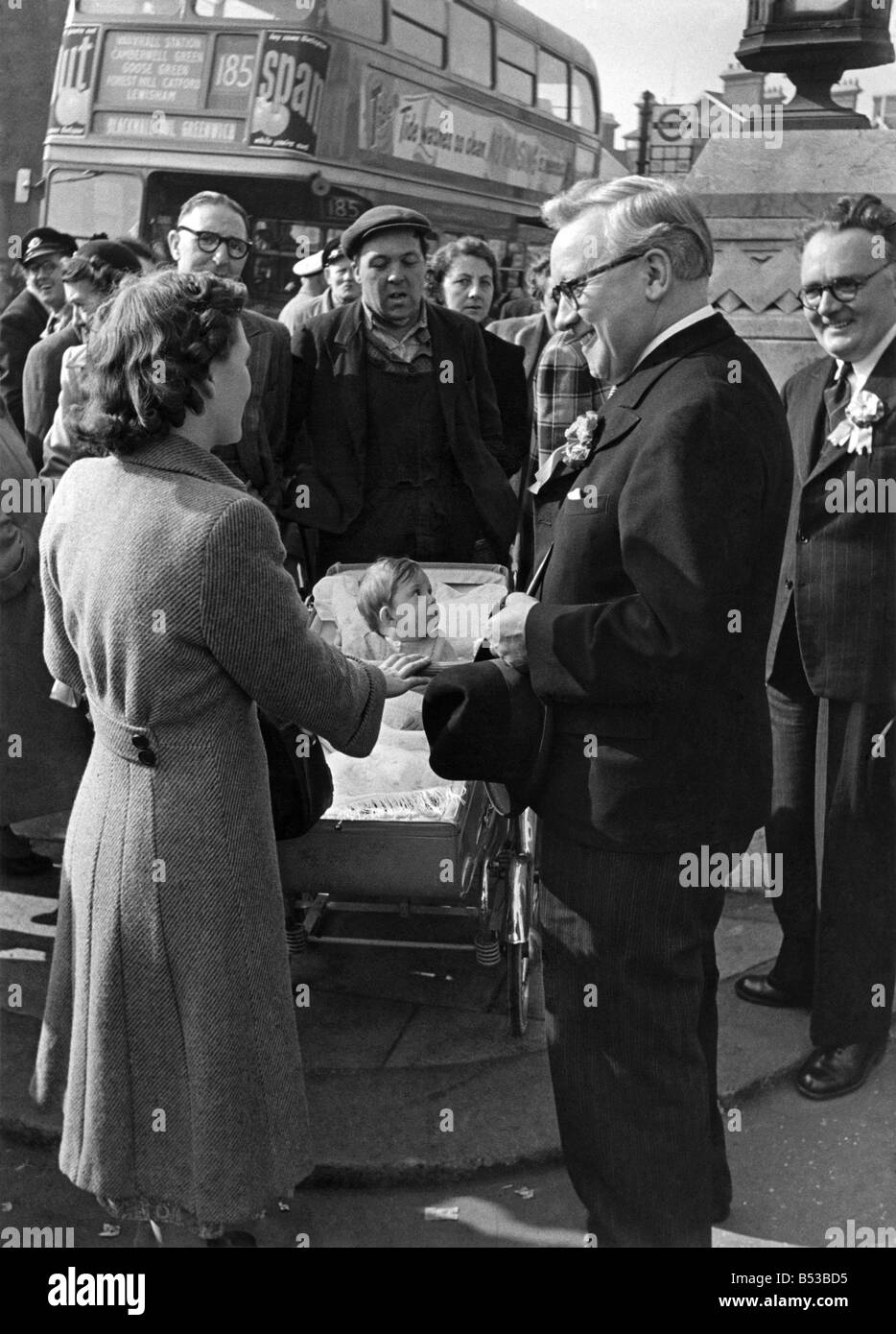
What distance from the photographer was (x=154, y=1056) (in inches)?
96.7

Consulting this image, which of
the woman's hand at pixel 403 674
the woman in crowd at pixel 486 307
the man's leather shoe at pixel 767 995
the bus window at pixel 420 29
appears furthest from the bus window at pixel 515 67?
the woman's hand at pixel 403 674

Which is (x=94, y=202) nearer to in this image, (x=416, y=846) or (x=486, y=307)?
(x=486, y=307)

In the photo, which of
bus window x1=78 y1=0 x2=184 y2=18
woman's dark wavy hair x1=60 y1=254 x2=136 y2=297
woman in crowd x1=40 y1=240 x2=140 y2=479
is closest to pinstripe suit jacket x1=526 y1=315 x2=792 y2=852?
woman in crowd x1=40 y1=240 x2=140 y2=479

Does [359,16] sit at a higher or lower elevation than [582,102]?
lower

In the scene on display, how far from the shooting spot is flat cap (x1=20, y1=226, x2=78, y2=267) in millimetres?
7516

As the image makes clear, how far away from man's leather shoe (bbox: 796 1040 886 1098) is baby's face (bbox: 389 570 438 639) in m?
1.60

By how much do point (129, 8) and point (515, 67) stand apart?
3.47 meters

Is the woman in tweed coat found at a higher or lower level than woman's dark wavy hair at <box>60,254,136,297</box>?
lower

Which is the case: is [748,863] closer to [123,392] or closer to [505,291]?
[123,392]

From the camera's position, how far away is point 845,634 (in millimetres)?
3465

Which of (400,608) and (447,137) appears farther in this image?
(447,137)

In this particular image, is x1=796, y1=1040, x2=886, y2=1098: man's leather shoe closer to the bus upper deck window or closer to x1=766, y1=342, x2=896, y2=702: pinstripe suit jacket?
x1=766, y1=342, x2=896, y2=702: pinstripe suit jacket

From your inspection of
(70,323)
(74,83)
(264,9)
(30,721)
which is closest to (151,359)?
(30,721)
